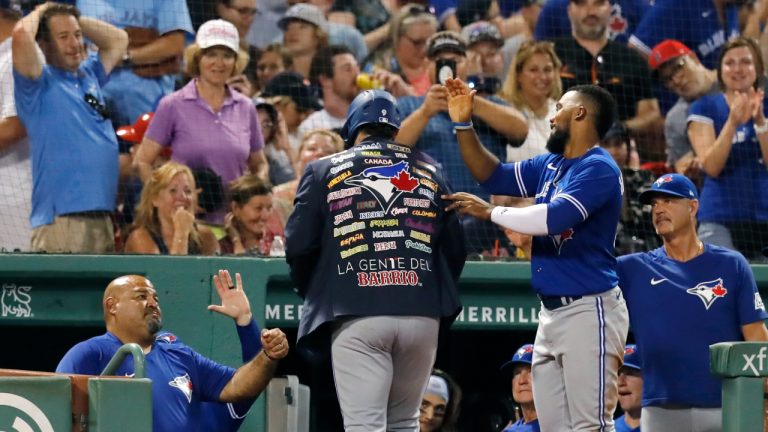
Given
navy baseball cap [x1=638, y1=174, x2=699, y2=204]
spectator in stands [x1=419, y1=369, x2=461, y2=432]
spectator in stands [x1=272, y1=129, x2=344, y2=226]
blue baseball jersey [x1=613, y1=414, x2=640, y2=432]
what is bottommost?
blue baseball jersey [x1=613, y1=414, x2=640, y2=432]

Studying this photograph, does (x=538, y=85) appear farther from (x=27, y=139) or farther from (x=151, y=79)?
(x=27, y=139)

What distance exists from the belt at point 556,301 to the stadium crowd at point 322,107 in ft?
5.69

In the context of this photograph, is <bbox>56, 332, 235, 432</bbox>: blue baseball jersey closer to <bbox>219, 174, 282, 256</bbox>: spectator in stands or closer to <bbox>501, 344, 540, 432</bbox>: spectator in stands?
<bbox>219, 174, 282, 256</bbox>: spectator in stands

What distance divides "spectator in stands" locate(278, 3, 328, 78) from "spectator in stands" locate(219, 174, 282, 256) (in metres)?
1.49

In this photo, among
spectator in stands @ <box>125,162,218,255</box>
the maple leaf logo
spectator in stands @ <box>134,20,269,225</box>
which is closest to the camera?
the maple leaf logo

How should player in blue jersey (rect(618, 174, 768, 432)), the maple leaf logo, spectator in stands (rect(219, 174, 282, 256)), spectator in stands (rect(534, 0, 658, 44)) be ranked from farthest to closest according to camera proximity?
spectator in stands (rect(534, 0, 658, 44)), spectator in stands (rect(219, 174, 282, 256)), player in blue jersey (rect(618, 174, 768, 432)), the maple leaf logo

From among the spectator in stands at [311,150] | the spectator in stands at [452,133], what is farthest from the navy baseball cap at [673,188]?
the spectator in stands at [311,150]

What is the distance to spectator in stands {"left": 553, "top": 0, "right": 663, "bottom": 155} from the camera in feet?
28.3

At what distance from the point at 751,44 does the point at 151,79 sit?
3777 millimetres

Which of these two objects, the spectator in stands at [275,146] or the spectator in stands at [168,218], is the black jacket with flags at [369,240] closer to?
the spectator in stands at [168,218]

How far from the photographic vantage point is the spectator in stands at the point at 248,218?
7406 millimetres

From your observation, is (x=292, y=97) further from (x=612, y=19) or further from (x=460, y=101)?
(x=460, y=101)

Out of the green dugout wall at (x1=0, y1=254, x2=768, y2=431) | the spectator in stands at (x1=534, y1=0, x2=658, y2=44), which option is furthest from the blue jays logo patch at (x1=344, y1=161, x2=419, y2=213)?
the spectator in stands at (x1=534, y1=0, x2=658, y2=44)

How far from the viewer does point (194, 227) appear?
7383 millimetres
